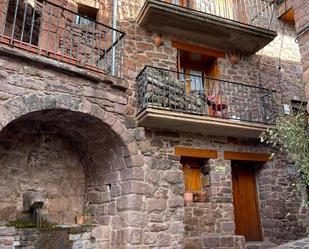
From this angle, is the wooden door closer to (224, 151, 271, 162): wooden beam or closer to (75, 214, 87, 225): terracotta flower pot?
(224, 151, 271, 162): wooden beam

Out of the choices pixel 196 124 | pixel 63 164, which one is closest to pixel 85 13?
pixel 63 164

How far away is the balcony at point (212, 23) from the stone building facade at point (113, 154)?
0.20 meters

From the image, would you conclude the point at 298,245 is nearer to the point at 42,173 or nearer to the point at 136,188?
the point at 136,188

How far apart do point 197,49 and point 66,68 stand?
3136mm

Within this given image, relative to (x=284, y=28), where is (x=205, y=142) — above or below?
below

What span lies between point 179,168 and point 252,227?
220 cm

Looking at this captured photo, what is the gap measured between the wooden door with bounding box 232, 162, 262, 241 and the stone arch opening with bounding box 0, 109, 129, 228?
104 inches

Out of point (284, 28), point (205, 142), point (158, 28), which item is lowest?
point (205, 142)

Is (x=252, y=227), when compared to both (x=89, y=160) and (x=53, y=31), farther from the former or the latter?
(x=53, y=31)

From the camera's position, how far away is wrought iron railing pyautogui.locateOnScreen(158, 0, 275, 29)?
7.08 metres

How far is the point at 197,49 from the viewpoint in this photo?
21.8ft

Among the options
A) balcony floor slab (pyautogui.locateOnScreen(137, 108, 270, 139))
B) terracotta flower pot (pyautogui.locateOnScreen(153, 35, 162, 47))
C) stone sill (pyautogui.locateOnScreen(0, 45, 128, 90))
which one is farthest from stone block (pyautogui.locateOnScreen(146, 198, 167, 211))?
terracotta flower pot (pyautogui.locateOnScreen(153, 35, 162, 47))

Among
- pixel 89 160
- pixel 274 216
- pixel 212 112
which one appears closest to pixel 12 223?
pixel 89 160

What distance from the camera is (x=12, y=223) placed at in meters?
4.84
